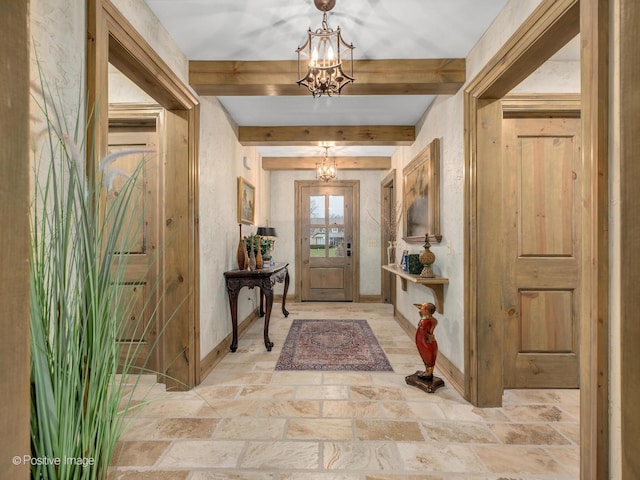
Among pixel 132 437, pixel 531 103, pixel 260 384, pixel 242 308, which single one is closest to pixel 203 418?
pixel 132 437

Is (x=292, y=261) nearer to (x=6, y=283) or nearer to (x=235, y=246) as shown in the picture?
(x=235, y=246)

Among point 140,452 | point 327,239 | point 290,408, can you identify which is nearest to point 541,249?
point 290,408

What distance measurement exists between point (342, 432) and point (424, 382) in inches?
35.3

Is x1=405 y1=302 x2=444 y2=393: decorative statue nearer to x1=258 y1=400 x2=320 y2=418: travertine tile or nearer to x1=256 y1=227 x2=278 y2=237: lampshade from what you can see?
x1=258 y1=400 x2=320 y2=418: travertine tile

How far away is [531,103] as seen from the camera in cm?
253

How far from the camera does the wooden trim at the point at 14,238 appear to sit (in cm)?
80

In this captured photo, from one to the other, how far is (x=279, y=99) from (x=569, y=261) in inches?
117

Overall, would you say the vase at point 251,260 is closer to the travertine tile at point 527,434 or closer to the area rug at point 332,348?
the area rug at point 332,348

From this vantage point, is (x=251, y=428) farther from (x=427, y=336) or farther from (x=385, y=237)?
(x=385, y=237)

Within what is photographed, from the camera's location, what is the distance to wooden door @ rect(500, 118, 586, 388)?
2.63 m

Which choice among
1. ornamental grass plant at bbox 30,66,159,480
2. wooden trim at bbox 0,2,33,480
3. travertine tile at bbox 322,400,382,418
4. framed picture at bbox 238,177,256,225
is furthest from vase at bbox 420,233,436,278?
wooden trim at bbox 0,2,33,480

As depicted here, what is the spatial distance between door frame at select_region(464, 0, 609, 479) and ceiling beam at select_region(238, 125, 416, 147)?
170 cm

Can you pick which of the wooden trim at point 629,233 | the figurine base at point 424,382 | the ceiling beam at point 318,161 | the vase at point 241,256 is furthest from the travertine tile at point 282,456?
the ceiling beam at point 318,161

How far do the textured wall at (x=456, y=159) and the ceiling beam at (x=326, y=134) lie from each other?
2.68 ft
